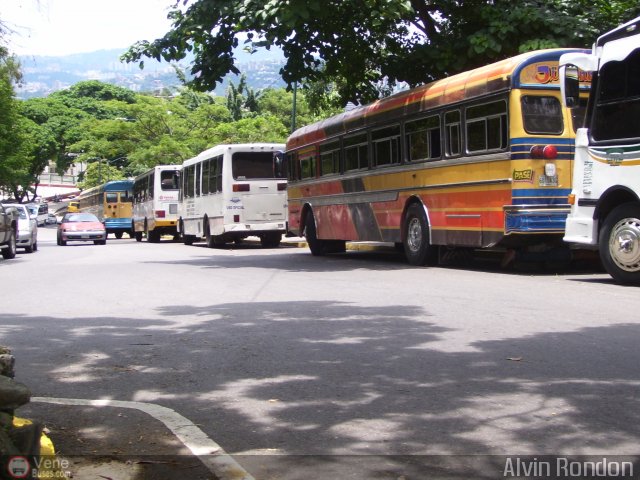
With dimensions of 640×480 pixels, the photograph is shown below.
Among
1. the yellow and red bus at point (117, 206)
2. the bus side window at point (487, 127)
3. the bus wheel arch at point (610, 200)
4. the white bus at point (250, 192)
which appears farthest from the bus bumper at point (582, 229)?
the yellow and red bus at point (117, 206)

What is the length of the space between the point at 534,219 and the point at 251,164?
49.6 feet

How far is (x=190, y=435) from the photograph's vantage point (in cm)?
480

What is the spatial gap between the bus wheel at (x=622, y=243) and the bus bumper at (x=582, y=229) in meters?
0.13

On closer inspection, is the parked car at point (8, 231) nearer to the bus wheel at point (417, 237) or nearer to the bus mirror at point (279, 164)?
the bus mirror at point (279, 164)

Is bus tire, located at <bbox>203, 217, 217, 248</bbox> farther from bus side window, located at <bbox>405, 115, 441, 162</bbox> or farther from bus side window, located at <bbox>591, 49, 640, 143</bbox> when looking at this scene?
bus side window, located at <bbox>591, 49, 640, 143</bbox>

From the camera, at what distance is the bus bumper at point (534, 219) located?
44.5ft

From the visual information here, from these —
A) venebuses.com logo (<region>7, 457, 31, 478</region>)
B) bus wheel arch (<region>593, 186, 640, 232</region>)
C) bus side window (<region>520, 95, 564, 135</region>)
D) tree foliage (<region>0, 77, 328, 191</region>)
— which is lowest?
venebuses.com logo (<region>7, 457, 31, 478</region>)

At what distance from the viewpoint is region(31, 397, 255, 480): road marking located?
4157mm

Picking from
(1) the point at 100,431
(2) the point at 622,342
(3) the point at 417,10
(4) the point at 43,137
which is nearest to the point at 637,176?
(2) the point at 622,342

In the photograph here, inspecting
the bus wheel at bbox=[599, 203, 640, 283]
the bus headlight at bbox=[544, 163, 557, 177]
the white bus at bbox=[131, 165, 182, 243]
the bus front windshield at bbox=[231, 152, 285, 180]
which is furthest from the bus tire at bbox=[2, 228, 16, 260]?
the bus wheel at bbox=[599, 203, 640, 283]

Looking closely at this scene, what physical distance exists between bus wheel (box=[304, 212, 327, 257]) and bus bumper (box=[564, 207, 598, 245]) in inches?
387

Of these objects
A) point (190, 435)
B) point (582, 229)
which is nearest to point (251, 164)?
point (582, 229)

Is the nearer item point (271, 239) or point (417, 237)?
point (417, 237)

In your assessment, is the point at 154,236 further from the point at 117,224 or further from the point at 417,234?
the point at 417,234
